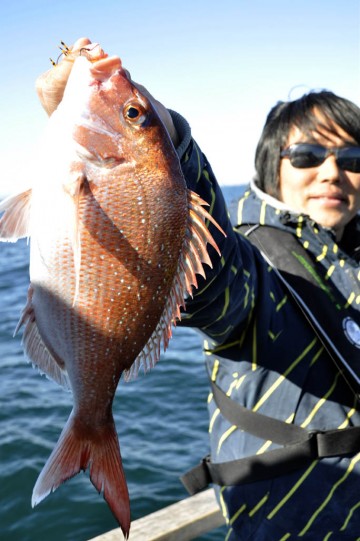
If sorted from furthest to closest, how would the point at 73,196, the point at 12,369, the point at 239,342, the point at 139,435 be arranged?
the point at 12,369 < the point at 139,435 < the point at 239,342 < the point at 73,196

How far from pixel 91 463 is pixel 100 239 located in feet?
1.90

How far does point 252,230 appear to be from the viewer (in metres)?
2.50

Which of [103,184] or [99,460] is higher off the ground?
[103,184]

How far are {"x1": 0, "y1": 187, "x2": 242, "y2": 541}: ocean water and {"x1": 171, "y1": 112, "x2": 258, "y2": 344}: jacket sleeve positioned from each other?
10.4ft

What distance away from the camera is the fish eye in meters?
1.38

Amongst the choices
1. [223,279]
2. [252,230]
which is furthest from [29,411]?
[223,279]

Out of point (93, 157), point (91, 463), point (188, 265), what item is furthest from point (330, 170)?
point (91, 463)

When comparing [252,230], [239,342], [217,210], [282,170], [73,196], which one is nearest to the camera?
[73,196]

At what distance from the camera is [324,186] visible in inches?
105

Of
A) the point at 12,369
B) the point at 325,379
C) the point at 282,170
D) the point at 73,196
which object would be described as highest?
the point at 73,196

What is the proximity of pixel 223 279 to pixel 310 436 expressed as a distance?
2.77ft

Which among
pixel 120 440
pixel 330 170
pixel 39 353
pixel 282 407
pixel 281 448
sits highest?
pixel 330 170

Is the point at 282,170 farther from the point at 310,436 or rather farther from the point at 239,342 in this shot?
the point at 310,436

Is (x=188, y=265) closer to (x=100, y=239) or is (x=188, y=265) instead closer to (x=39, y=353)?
(x=100, y=239)
